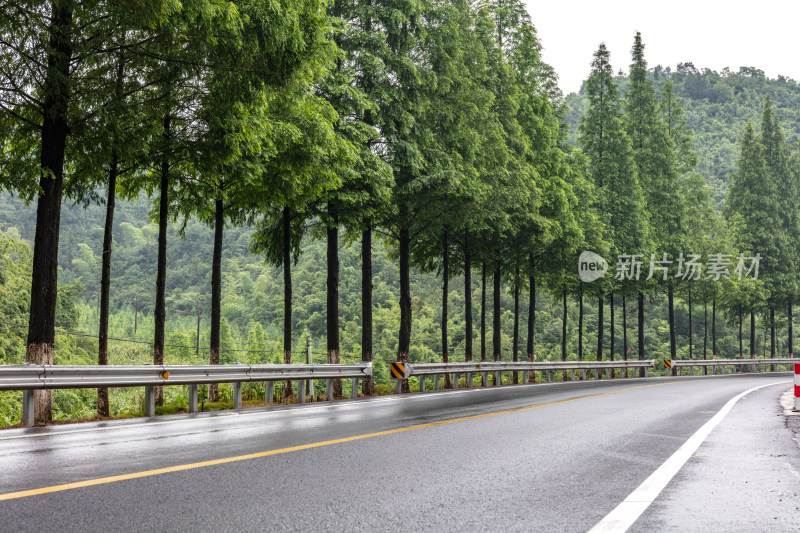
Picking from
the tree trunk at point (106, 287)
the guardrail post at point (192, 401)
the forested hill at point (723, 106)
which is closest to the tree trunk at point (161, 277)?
the tree trunk at point (106, 287)

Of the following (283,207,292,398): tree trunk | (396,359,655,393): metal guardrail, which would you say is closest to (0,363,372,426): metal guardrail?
(283,207,292,398): tree trunk

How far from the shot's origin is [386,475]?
6.01m

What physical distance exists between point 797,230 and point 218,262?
185ft

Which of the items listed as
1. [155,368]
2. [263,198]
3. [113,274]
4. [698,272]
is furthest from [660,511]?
[113,274]

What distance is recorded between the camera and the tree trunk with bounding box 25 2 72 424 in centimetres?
1148

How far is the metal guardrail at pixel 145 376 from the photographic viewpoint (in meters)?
9.67

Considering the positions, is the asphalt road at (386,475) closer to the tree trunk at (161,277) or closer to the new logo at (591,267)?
the tree trunk at (161,277)

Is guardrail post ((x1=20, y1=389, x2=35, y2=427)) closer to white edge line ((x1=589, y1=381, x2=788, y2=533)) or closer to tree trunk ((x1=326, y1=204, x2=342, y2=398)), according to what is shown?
white edge line ((x1=589, y1=381, x2=788, y2=533))

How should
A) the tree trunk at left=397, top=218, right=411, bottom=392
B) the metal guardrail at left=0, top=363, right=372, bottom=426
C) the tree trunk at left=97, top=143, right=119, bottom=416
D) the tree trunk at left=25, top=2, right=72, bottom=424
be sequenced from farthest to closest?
the tree trunk at left=397, top=218, right=411, bottom=392 < the tree trunk at left=97, top=143, right=119, bottom=416 < the tree trunk at left=25, top=2, right=72, bottom=424 < the metal guardrail at left=0, top=363, right=372, bottom=426

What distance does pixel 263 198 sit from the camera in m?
17.2

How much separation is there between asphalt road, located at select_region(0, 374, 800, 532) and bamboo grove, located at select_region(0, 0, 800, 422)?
491cm

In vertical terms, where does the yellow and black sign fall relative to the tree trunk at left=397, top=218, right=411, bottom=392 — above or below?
below

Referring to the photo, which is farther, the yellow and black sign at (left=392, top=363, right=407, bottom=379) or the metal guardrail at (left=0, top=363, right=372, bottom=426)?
the yellow and black sign at (left=392, top=363, right=407, bottom=379)

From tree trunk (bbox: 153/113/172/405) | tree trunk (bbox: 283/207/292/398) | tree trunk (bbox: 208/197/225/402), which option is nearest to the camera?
tree trunk (bbox: 153/113/172/405)
